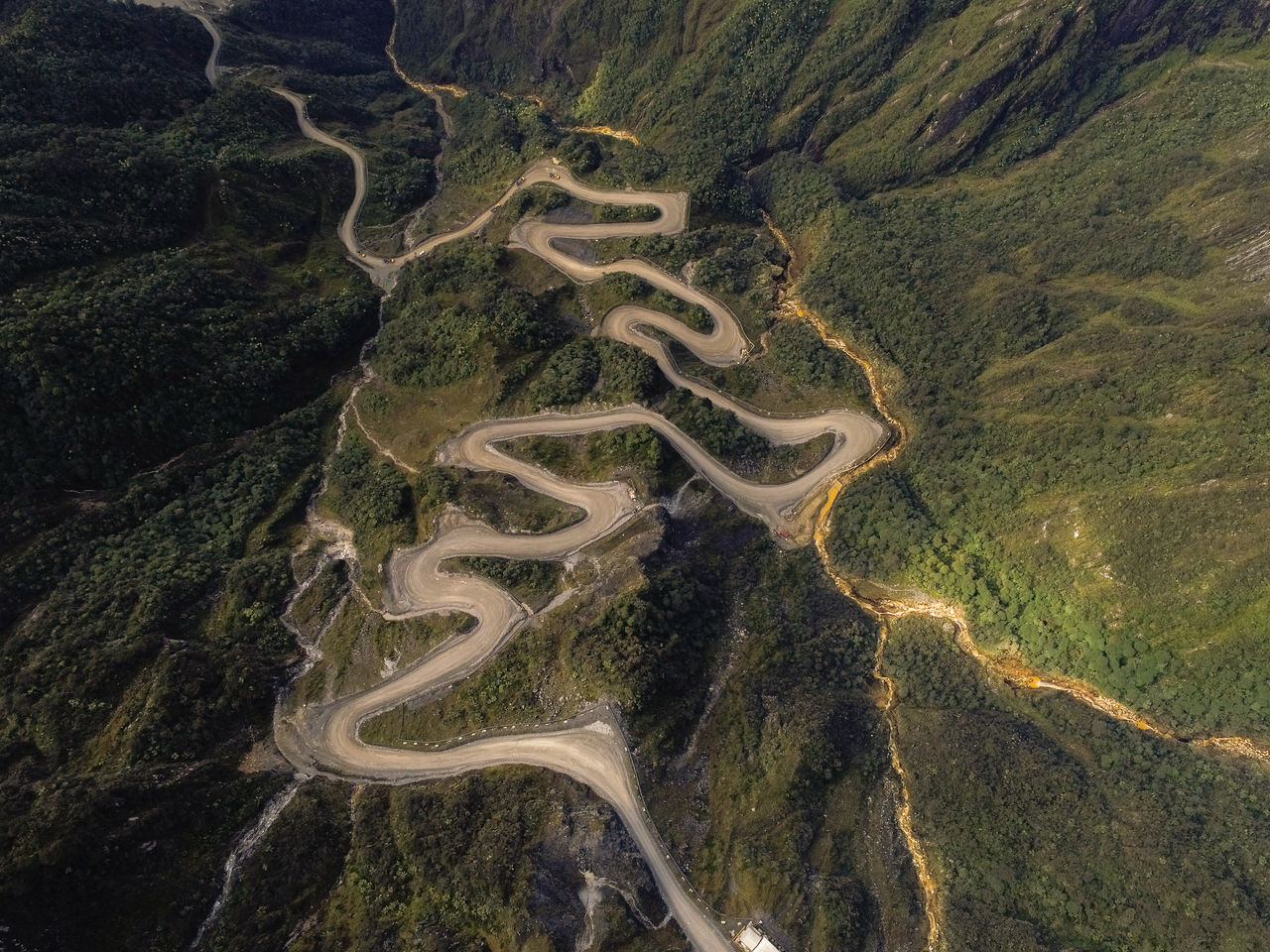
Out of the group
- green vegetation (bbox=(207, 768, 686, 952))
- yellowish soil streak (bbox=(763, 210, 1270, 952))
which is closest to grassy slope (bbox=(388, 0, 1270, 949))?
yellowish soil streak (bbox=(763, 210, 1270, 952))

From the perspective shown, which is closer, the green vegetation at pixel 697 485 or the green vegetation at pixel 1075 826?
the green vegetation at pixel 697 485

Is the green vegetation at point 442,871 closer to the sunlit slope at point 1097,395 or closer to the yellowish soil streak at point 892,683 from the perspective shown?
the yellowish soil streak at point 892,683

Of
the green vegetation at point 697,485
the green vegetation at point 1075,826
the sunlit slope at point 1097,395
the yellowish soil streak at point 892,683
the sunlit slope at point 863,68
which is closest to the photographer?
the green vegetation at point 697,485

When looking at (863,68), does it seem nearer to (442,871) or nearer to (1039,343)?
(1039,343)

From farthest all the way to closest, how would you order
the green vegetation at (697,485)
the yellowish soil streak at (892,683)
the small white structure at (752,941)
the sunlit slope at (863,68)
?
the sunlit slope at (863,68) → the yellowish soil streak at (892,683) → the green vegetation at (697,485) → the small white structure at (752,941)

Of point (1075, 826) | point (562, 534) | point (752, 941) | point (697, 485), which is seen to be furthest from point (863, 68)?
point (752, 941)

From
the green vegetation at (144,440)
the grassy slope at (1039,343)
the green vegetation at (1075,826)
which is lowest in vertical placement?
the green vegetation at (144,440)

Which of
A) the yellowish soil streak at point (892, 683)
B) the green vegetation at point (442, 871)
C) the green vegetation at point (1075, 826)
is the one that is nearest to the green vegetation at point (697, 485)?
the green vegetation at point (442, 871)

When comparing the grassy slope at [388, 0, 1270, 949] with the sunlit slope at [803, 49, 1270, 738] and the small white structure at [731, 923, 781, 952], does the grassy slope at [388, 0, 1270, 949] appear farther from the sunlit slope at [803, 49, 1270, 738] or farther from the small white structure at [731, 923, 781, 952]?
the small white structure at [731, 923, 781, 952]
